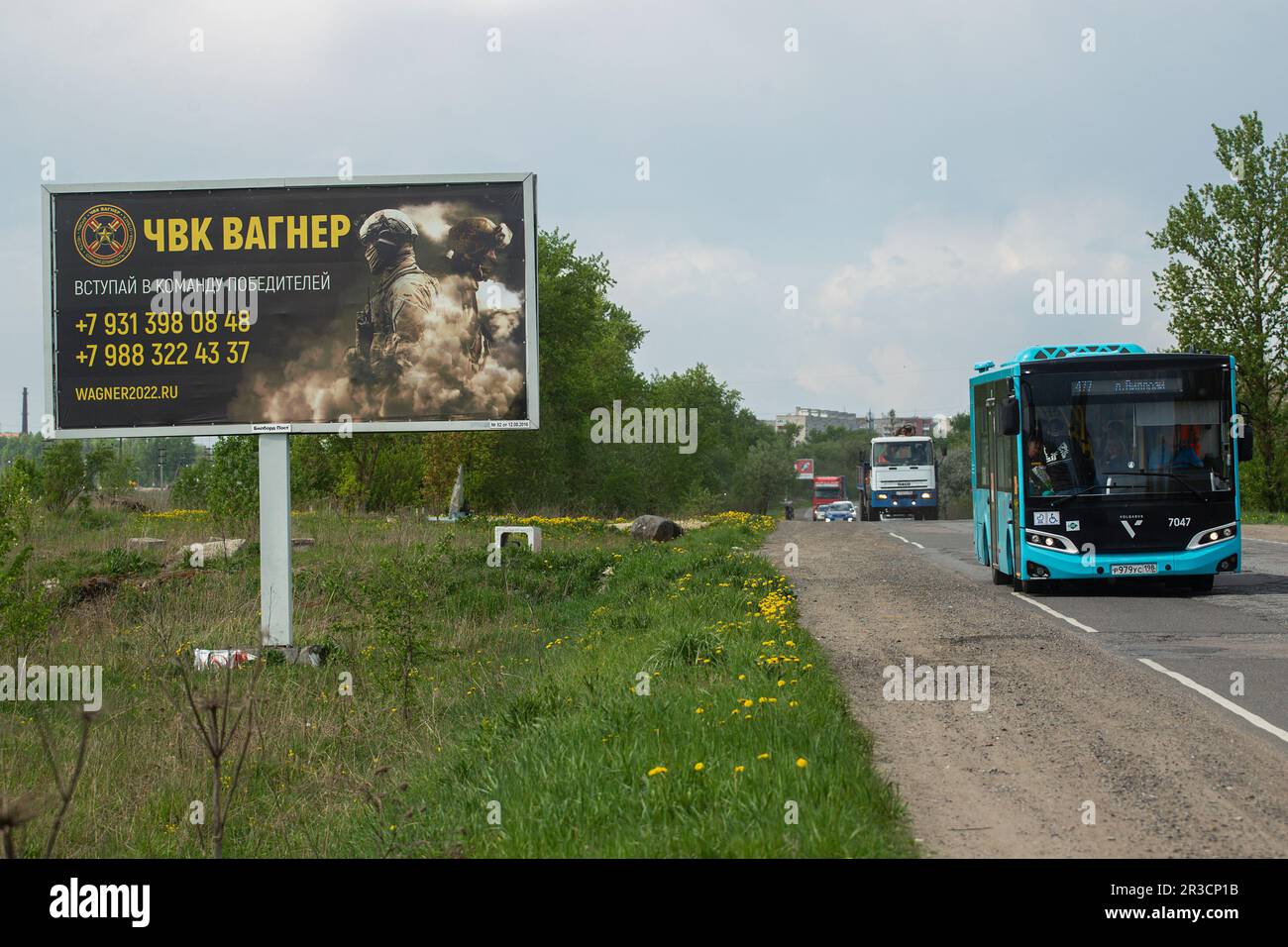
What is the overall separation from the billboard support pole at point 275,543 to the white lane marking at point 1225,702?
9940mm

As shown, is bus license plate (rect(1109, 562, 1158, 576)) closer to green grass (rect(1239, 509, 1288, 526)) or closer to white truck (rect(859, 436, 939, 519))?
green grass (rect(1239, 509, 1288, 526))

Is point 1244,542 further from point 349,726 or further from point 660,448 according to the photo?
point 660,448

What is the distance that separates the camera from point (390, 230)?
623 inches

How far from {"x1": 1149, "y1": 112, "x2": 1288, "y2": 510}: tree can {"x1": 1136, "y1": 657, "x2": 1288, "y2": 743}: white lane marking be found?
3294 centimetres

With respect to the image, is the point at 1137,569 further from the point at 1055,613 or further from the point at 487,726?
the point at 487,726

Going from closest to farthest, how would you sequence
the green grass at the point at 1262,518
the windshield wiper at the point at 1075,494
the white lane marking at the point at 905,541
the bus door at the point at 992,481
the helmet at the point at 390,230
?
1. the helmet at the point at 390,230
2. the windshield wiper at the point at 1075,494
3. the bus door at the point at 992,481
4. the white lane marking at the point at 905,541
5. the green grass at the point at 1262,518

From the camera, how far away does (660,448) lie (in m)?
74.8

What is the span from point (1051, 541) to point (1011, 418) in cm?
168

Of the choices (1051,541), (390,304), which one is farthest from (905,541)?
(390,304)

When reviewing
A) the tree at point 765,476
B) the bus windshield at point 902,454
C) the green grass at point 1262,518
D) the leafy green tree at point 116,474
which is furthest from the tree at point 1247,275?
the tree at point 765,476

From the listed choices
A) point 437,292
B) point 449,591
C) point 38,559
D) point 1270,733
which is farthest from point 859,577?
point 38,559

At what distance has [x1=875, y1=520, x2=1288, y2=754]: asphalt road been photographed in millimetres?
9492

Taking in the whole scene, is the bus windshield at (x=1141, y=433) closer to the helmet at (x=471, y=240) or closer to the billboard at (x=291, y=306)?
the billboard at (x=291, y=306)

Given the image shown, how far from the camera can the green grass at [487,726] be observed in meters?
5.92
